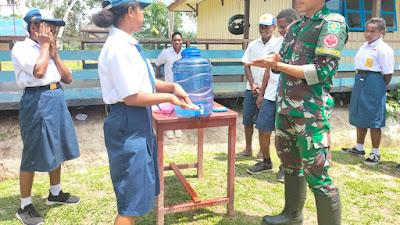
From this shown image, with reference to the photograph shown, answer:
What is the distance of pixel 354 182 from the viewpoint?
12.9 feet

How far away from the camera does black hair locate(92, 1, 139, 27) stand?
196 cm

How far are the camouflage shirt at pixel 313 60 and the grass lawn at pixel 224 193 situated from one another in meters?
1.28

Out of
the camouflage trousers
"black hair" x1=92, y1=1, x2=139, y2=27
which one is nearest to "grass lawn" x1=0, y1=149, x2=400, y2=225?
the camouflage trousers

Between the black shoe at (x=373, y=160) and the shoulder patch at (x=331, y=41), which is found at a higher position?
the shoulder patch at (x=331, y=41)

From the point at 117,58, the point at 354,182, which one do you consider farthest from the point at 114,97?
the point at 354,182

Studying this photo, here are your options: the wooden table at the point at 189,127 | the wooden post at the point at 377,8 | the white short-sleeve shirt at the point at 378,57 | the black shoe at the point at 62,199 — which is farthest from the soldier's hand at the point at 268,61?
the wooden post at the point at 377,8

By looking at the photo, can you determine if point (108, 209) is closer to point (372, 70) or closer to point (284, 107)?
point (284, 107)

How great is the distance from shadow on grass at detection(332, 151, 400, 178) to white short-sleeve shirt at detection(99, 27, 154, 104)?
12.8 feet

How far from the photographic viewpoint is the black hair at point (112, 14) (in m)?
1.96

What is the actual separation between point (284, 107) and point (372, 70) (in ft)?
9.65

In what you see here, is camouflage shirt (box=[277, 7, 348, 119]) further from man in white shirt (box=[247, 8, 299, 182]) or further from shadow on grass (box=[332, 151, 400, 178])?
shadow on grass (box=[332, 151, 400, 178])

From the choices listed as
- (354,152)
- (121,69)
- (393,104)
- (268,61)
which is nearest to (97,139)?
(121,69)

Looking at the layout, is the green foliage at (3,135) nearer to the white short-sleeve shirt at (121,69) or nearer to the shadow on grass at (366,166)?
the white short-sleeve shirt at (121,69)

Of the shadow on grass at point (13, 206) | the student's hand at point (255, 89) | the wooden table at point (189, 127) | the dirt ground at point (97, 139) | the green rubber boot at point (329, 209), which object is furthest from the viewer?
the dirt ground at point (97, 139)
